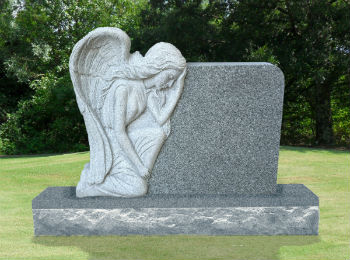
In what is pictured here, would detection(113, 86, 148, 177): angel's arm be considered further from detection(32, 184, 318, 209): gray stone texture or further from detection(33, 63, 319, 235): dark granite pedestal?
detection(32, 184, 318, 209): gray stone texture

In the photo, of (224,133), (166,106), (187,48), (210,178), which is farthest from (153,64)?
(187,48)

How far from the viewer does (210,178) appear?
376 centimetres

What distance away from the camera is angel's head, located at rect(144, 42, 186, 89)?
360cm

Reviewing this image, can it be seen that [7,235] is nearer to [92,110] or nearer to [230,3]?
[92,110]

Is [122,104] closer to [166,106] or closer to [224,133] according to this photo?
[166,106]

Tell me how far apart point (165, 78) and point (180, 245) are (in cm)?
146

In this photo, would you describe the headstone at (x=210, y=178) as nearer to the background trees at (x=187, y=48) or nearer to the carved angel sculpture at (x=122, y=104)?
the carved angel sculpture at (x=122, y=104)

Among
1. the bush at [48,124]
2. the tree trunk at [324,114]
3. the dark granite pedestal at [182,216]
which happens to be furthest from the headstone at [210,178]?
the bush at [48,124]

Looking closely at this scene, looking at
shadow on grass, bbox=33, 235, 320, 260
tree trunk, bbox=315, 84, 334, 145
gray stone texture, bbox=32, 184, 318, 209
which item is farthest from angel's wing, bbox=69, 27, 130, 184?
tree trunk, bbox=315, 84, 334, 145

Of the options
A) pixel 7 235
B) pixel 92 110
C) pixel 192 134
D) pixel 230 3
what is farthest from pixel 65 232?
pixel 230 3

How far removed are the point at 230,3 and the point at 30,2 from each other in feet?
21.7

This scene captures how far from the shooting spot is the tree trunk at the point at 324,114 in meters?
10.6

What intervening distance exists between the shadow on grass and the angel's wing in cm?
62

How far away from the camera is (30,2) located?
495 inches
